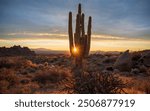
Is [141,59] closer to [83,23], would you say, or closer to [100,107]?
[83,23]

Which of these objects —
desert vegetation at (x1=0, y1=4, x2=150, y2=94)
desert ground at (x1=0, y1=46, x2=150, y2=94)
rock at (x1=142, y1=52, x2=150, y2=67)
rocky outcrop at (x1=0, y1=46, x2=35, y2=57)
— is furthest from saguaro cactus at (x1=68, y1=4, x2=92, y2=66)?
rocky outcrop at (x1=0, y1=46, x2=35, y2=57)

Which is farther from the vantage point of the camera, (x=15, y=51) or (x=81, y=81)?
(x=15, y=51)

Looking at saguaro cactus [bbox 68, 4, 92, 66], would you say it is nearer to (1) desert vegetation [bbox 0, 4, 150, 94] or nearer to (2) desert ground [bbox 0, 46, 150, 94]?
(1) desert vegetation [bbox 0, 4, 150, 94]

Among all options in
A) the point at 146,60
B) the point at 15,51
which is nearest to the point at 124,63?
the point at 146,60

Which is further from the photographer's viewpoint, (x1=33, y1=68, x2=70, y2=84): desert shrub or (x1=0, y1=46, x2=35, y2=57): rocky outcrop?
(x1=0, y1=46, x2=35, y2=57): rocky outcrop

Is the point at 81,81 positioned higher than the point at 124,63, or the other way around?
the point at 81,81

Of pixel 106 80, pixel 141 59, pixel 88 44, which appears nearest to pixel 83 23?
pixel 88 44

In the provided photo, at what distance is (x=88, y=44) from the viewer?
19.1 meters

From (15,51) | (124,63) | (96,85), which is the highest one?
(96,85)

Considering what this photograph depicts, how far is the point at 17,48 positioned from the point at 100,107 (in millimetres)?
73237

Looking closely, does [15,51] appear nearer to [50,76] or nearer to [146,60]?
[146,60]

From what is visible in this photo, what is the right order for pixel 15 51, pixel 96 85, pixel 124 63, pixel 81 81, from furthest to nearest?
pixel 15 51
pixel 124 63
pixel 81 81
pixel 96 85

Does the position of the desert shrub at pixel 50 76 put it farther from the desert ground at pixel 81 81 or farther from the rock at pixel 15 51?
the rock at pixel 15 51

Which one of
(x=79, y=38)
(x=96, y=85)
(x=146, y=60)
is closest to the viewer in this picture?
(x=96, y=85)
